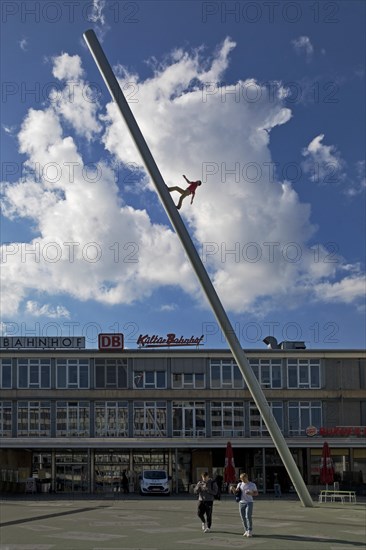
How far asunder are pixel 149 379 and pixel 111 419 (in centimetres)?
400

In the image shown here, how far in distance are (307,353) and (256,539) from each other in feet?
125

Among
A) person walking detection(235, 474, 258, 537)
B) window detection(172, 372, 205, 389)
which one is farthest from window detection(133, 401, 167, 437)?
person walking detection(235, 474, 258, 537)

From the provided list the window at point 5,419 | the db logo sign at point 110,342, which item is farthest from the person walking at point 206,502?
the window at point 5,419

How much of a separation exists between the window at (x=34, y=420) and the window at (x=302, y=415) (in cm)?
1765

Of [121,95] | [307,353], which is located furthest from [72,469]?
[121,95]

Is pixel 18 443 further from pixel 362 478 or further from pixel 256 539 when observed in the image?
pixel 256 539

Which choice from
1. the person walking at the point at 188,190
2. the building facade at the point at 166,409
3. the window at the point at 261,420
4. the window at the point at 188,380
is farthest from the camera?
the window at the point at 188,380

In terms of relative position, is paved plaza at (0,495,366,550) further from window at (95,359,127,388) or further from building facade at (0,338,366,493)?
window at (95,359,127,388)

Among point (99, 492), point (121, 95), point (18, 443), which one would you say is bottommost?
point (99, 492)

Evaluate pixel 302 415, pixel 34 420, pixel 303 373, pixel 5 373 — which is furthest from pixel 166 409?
pixel 5 373

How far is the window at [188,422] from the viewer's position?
53969mm

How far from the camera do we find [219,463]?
55.2 m

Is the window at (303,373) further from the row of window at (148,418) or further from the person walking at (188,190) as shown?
the person walking at (188,190)

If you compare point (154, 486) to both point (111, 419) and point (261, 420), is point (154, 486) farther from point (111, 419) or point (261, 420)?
point (261, 420)
